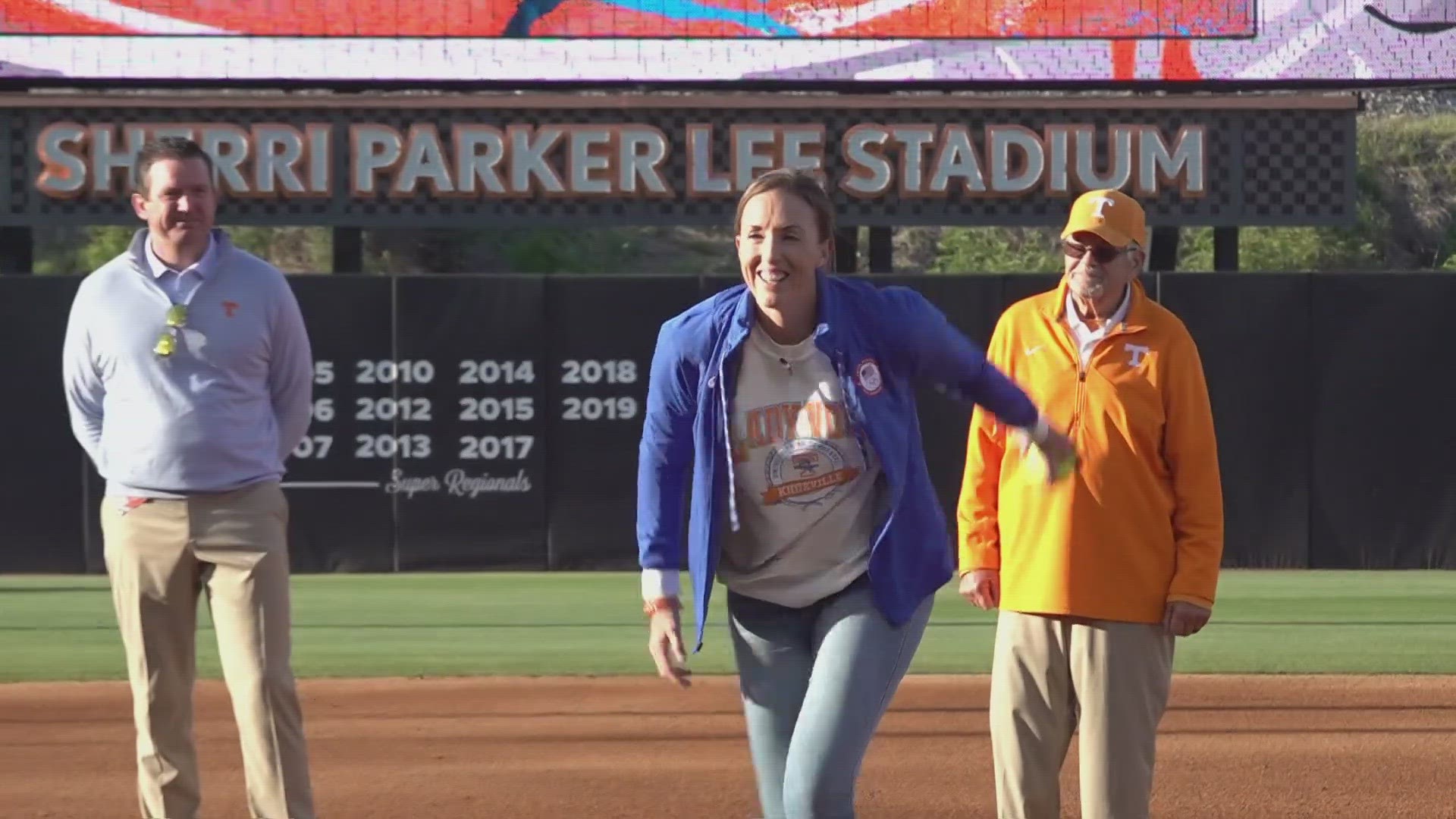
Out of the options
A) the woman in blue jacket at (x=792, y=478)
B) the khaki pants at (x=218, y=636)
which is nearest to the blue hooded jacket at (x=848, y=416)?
the woman in blue jacket at (x=792, y=478)

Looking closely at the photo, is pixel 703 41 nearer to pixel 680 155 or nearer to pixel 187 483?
pixel 680 155

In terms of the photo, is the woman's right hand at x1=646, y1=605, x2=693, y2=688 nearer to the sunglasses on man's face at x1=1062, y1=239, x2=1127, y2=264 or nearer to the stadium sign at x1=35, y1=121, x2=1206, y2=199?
the sunglasses on man's face at x1=1062, y1=239, x2=1127, y2=264

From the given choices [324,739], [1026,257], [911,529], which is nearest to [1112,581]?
[911,529]

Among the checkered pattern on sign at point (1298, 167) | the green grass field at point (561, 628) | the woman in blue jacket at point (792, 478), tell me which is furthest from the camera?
the checkered pattern on sign at point (1298, 167)

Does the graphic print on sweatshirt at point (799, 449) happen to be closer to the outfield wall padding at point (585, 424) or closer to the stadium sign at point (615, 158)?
the outfield wall padding at point (585, 424)

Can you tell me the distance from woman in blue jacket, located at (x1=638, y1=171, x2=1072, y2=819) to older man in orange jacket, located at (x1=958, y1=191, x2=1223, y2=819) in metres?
0.78

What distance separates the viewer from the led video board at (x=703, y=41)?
17.2m

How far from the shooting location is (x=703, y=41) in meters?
17.3

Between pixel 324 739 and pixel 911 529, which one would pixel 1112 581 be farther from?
pixel 324 739

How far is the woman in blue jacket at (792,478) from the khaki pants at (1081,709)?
83 cm

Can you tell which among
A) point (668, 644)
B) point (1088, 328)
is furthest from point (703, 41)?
point (668, 644)

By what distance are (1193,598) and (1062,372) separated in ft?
1.96

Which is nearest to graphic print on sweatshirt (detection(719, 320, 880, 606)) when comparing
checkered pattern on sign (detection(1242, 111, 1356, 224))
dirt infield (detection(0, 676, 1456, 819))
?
dirt infield (detection(0, 676, 1456, 819))

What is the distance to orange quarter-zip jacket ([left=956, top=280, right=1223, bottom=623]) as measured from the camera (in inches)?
200
